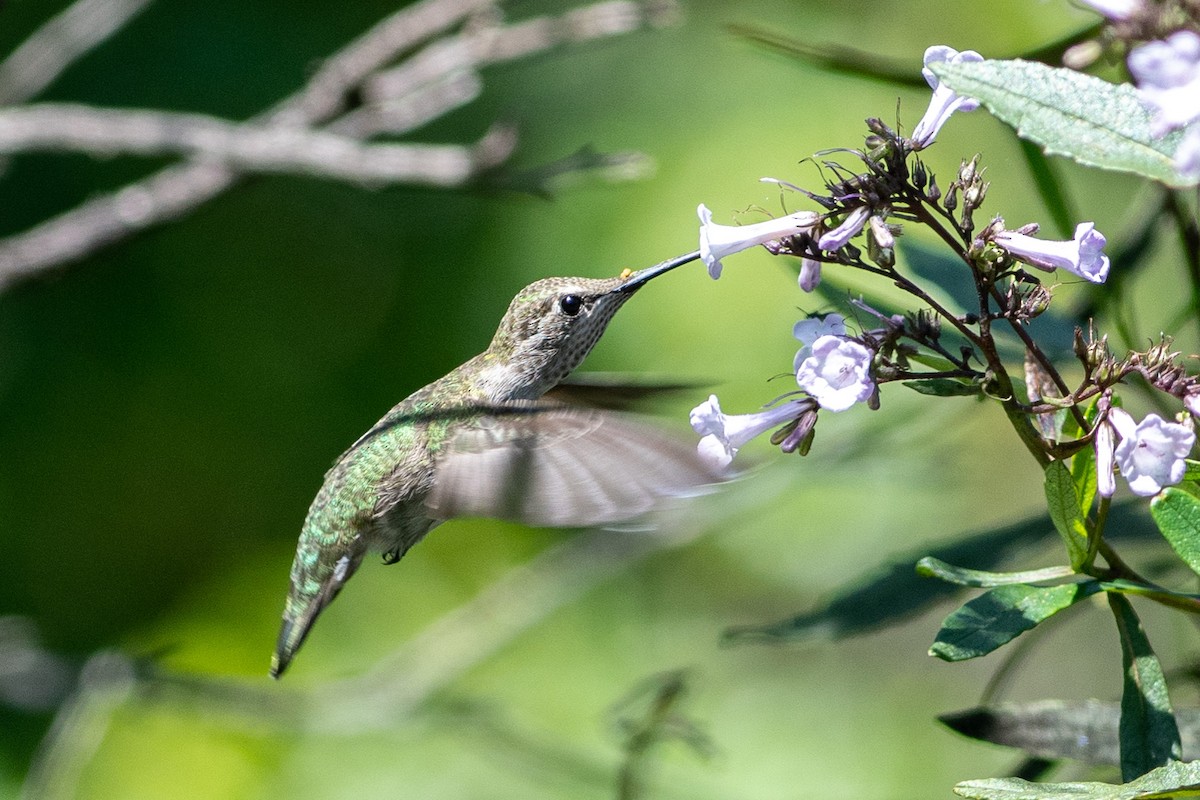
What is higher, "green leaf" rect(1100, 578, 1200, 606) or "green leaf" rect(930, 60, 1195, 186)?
"green leaf" rect(930, 60, 1195, 186)

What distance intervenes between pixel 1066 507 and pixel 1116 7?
1.66 ft

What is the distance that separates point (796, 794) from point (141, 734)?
6.74 ft

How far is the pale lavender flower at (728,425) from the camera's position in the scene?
53.7 inches

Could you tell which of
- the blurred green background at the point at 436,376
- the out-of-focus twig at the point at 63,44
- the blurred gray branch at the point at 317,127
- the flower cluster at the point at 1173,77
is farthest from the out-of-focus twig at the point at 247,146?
the flower cluster at the point at 1173,77

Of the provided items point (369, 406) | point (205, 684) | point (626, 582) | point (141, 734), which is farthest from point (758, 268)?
point (141, 734)

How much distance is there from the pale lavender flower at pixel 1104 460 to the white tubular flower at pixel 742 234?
1.13ft

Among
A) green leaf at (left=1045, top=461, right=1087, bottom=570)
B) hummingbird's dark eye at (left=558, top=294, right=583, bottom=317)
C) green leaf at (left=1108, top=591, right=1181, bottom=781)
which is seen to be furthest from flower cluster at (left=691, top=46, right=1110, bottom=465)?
hummingbird's dark eye at (left=558, top=294, right=583, bottom=317)

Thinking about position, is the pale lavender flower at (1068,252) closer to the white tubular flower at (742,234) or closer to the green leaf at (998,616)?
the white tubular flower at (742,234)

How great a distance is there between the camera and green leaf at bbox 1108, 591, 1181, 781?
4.00 ft

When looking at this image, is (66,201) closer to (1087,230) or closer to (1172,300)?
(1172,300)

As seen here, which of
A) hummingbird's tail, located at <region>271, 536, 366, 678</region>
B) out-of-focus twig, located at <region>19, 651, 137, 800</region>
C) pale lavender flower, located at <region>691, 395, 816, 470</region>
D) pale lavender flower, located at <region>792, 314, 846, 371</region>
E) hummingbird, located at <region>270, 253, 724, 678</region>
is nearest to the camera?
pale lavender flower, located at <region>792, 314, 846, 371</region>

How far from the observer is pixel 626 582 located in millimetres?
4051

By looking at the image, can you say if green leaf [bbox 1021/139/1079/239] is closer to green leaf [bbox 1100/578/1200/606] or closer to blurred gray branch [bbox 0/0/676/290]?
green leaf [bbox 1100/578/1200/606]

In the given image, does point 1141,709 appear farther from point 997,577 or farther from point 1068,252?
point 1068,252
